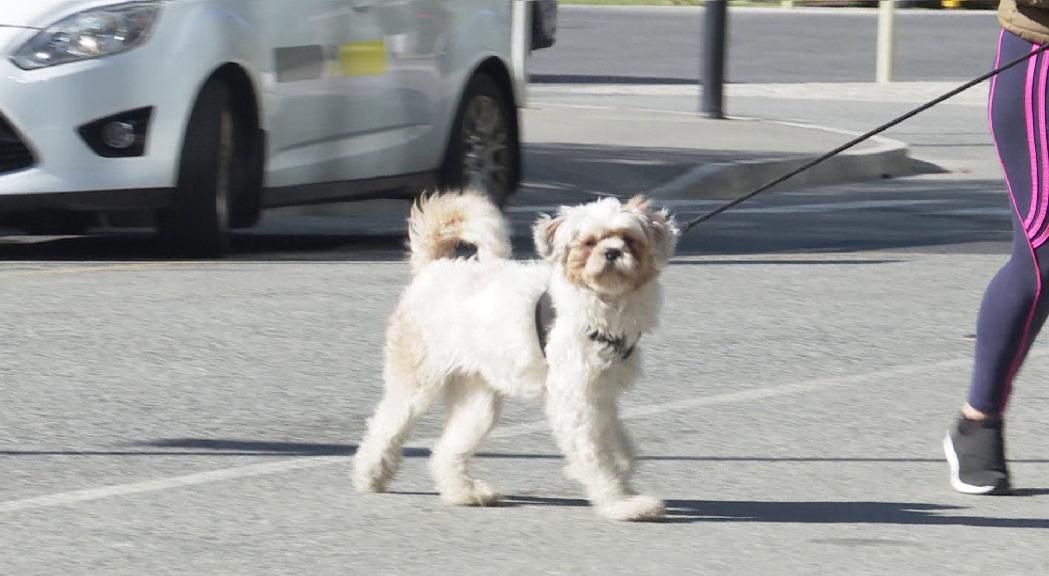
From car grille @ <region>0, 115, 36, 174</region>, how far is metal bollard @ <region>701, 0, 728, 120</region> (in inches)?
378

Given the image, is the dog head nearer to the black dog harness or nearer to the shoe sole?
the black dog harness

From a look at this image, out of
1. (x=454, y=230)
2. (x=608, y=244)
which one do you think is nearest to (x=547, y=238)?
(x=608, y=244)

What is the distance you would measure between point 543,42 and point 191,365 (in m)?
9.99

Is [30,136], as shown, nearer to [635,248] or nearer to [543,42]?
[635,248]

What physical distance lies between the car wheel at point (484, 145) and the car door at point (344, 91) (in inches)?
13.4

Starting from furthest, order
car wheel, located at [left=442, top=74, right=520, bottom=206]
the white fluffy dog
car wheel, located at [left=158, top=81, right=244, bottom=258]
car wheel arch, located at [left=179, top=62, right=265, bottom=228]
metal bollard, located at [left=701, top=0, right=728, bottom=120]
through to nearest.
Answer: metal bollard, located at [left=701, top=0, right=728, bottom=120]
car wheel, located at [left=442, top=74, right=520, bottom=206]
car wheel arch, located at [left=179, top=62, right=265, bottom=228]
car wheel, located at [left=158, top=81, right=244, bottom=258]
the white fluffy dog

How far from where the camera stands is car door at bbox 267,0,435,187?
10.5 meters

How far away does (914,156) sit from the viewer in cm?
1756

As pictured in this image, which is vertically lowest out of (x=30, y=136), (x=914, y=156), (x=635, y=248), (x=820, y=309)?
(x=914, y=156)

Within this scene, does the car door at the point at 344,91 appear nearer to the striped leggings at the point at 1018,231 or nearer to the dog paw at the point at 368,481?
the dog paw at the point at 368,481

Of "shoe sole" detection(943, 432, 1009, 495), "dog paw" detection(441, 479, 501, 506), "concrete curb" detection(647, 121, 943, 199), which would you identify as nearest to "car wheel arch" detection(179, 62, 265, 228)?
"concrete curb" detection(647, 121, 943, 199)

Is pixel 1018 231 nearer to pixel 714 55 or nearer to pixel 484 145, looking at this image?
pixel 484 145

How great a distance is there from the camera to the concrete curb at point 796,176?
1431cm

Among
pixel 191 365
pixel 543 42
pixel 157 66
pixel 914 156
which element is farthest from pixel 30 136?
pixel 914 156
